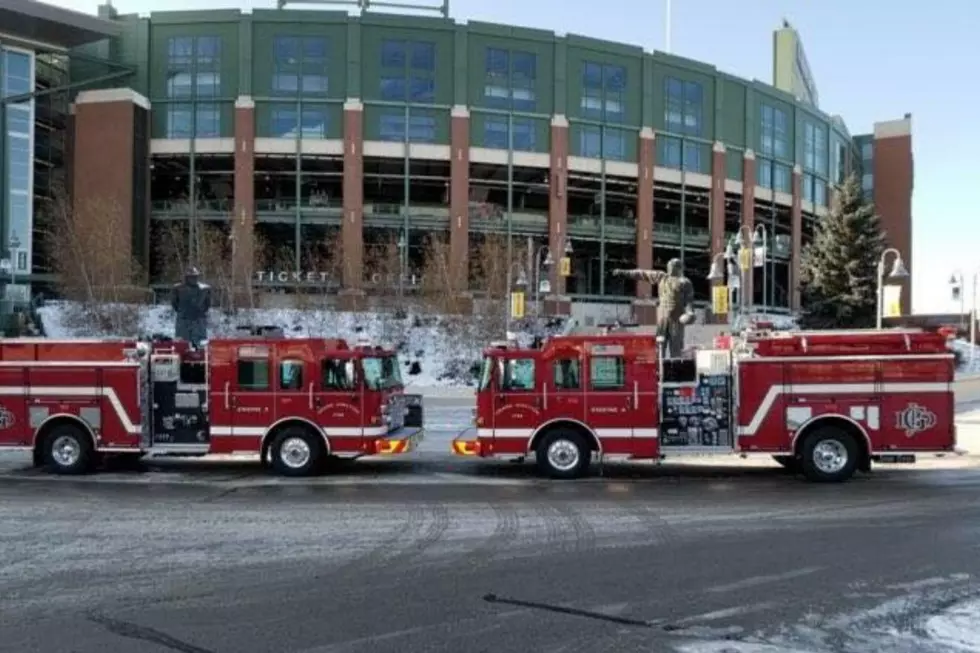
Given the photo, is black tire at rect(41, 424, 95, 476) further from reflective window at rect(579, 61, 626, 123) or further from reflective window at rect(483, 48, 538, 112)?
reflective window at rect(579, 61, 626, 123)

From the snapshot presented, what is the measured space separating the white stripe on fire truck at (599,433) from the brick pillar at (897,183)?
79691mm

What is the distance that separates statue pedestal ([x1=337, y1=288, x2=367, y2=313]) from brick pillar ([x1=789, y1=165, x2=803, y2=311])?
120 feet

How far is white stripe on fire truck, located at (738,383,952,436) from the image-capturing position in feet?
47.1

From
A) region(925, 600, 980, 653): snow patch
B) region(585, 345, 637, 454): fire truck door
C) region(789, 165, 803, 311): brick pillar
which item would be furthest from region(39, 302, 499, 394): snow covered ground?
region(789, 165, 803, 311): brick pillar

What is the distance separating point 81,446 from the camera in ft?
52.3

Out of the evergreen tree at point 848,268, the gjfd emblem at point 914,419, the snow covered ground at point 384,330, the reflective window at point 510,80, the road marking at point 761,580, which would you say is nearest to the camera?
the road marking at point 761,580

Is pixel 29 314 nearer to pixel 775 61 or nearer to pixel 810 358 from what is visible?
pixel 810 358

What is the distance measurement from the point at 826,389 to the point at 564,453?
4272mm

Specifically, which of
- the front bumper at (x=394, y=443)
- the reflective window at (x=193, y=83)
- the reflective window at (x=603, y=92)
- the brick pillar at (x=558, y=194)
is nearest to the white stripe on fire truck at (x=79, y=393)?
the front bumper at (x=394, y=443)

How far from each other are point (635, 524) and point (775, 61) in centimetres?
8395

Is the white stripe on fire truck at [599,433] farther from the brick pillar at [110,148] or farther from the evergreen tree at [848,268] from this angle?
the brick pillar at [110,148]

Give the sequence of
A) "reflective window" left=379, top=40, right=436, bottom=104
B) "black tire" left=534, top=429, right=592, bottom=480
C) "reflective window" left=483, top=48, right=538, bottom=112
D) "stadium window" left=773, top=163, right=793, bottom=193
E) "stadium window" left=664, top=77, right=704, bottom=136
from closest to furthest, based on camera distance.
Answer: "black tire" left=534, top=429, right=592, bottom=480, "reflective window" left=379, top=40, right=436, bottom=104, "reflective window" left=483, top=48, right=538, bottom=112, "stadium window" left=664, top=77, right=704, bottom=136, "stadium window" left=773, top=163, right=793, bottom=193

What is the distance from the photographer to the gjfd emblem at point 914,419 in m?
14.3

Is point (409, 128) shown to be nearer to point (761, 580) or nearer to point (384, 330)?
point (384, 330)
